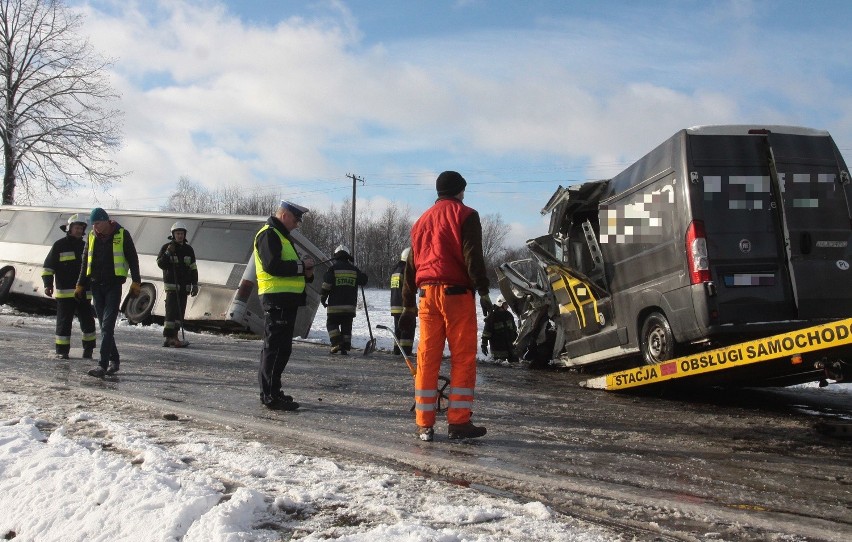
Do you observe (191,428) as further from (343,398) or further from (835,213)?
(835,213)

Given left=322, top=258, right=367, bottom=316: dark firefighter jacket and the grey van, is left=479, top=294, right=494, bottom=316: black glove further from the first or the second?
left=322, top=258, right=367, bottom=316: dark firefighter jacket

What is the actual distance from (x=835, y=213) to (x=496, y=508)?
4569 millimetres

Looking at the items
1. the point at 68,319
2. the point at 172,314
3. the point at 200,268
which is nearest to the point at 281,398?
the point at 68,319

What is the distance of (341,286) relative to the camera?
451 inches

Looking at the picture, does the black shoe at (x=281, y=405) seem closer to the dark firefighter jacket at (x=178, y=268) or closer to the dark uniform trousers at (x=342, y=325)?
the dark uniform trousers at (x=342, y=325)

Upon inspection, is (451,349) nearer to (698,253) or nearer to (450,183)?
(450,183)

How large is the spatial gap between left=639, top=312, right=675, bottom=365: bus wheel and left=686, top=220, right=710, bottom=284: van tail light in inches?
26.0

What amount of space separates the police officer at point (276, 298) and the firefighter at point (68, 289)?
3.74m

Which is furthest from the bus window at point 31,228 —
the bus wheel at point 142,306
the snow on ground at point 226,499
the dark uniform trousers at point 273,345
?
the snow on ground at point 226,499

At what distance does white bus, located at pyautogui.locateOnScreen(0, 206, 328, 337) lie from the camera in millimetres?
13062

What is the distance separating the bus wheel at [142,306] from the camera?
14.0 metres

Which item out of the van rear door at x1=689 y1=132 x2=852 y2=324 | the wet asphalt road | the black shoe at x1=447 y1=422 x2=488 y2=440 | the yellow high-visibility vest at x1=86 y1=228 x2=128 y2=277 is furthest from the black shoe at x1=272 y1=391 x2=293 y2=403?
the van rear door at x1=689 y1=132 x2=852 y2=324

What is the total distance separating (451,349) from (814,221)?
138 inches

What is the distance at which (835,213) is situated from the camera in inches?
238
